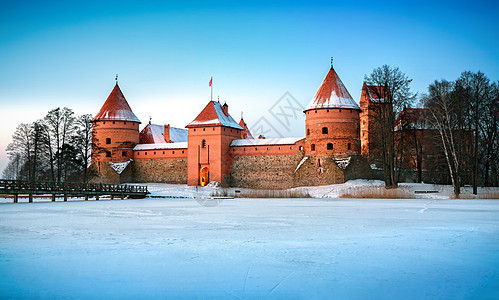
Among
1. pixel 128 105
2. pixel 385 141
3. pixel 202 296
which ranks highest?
pixel 128 105

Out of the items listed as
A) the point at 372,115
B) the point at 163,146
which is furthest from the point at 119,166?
the point at 372,115

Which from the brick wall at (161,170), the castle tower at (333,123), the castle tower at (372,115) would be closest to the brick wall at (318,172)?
the castle tower at (333,123)

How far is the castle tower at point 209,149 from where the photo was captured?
37562 millimetres

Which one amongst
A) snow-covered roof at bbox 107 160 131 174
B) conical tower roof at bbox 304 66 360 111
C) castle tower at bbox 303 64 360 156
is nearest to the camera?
castle tower at bbox 303 64 360 156

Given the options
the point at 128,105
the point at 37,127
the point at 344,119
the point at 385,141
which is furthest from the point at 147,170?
the point at 385,141

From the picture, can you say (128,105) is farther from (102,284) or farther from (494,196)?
(102,284)

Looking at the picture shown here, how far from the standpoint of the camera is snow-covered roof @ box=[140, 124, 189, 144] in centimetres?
4566

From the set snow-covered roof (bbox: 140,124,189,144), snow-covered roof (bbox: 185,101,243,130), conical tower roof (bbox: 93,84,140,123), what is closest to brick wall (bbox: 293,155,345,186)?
snow-covered roof (bbox: 185,101,243,130)

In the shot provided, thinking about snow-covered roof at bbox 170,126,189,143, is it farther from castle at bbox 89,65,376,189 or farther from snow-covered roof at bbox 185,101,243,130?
snow-covered roof at bbox 185,101,243,130

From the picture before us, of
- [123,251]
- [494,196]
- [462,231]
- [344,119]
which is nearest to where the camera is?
[123,251]

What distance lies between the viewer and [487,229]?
→ 795 cm

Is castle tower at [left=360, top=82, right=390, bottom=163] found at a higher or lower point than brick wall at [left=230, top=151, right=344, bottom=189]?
higher

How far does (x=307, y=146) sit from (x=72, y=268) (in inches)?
1228

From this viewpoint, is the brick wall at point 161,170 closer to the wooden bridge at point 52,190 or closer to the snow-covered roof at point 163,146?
the snow-covered roof at point 163,146
